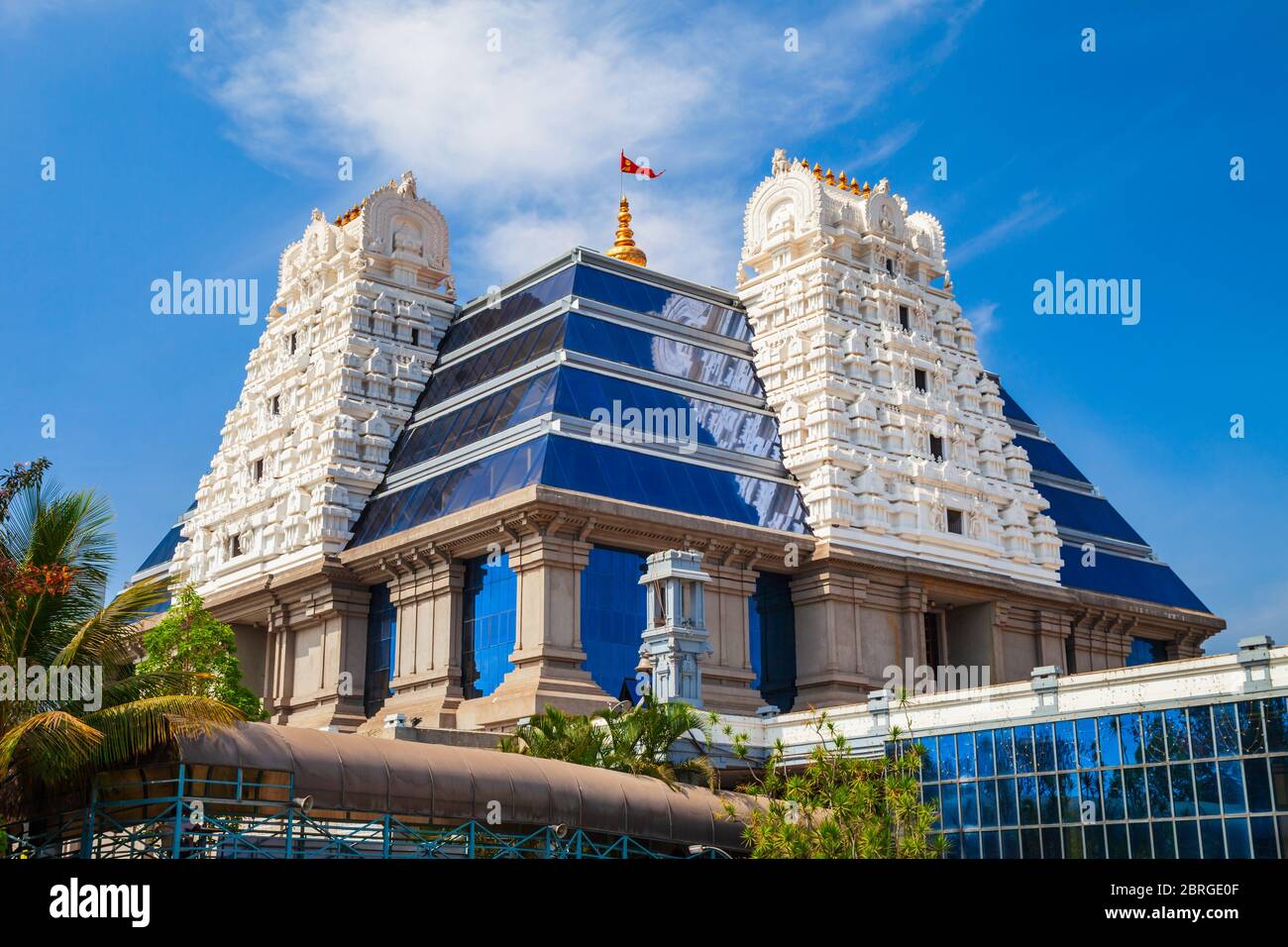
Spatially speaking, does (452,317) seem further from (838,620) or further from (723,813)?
(723,813)

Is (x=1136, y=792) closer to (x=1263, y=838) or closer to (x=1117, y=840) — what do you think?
(x=1117, y=840)

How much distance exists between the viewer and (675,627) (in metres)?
51.7

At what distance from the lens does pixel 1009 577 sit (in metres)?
68.0

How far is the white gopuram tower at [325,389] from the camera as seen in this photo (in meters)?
67.9

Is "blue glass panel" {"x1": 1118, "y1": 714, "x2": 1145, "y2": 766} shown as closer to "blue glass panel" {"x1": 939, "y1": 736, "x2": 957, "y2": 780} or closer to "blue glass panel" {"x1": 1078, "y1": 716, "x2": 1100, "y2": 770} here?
"blue glass panel" {"x1": 1078, "y1": 716, "x2": 1100, "y2": 770}

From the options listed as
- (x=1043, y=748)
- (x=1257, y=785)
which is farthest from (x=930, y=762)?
(x=1257, y=785)

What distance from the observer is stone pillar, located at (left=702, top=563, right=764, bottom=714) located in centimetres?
5900

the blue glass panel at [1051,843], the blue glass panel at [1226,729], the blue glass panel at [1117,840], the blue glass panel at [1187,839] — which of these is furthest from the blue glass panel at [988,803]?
the blue glass panel at [1226,729]

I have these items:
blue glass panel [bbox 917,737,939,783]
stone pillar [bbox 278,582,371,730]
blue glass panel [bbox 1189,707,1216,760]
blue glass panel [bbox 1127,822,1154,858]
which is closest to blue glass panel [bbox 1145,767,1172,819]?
blue glass panel [bbox 1127,822,1154,858]

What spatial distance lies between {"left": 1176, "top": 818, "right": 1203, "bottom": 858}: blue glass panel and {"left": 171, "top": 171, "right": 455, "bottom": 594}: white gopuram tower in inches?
1423

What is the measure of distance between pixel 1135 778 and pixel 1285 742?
3.92 m

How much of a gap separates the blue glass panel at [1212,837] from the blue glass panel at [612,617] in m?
22.6
